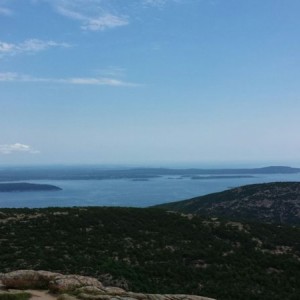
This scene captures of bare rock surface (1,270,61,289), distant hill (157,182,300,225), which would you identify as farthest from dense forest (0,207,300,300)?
distant hill (157,182,300,225)

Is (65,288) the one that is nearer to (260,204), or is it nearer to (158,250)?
(158,250)

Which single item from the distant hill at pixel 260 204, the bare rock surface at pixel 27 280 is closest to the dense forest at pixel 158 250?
the bare rock surface at pixel 27 280

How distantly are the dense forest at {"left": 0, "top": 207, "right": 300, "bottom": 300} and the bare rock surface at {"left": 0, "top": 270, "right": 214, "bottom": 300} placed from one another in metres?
5.96

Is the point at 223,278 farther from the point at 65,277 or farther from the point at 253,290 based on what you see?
the point at 65,277

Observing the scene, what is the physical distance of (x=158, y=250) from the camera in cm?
2795

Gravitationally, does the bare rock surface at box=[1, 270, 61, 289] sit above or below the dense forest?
above

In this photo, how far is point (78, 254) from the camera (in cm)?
2531

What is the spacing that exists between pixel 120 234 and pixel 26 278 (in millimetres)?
14972

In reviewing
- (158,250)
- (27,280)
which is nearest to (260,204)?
(158,250)

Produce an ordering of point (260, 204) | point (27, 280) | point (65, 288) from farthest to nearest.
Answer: point (260, 204) → point (27, 280) → point (65, 288)

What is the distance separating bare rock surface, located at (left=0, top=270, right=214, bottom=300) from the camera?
47.6 feet

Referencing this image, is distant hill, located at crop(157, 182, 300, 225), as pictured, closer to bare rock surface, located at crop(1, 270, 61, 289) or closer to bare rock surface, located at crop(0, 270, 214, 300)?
bare rock surface, located at crop(0, 270, 214, 300)

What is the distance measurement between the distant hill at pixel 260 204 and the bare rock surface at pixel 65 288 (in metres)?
46.2

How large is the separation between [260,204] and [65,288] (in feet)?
179
